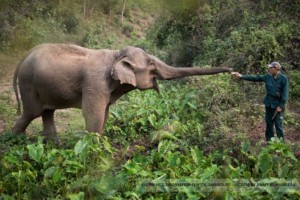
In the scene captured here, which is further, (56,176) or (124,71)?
(124,71)

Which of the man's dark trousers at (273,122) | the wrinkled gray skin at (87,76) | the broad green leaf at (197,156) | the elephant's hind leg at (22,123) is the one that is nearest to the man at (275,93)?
the man's dark trousers at (273,122)

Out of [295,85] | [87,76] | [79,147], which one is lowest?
[79,147]

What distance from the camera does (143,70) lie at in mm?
7457

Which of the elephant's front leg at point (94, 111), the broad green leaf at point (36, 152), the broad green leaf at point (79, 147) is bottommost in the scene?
the broad green leaf at point (36, 152)

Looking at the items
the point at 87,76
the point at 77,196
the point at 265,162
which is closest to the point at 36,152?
the point at 77,196

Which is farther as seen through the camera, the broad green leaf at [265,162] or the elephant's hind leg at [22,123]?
the elephant's hind leg at [22,123]

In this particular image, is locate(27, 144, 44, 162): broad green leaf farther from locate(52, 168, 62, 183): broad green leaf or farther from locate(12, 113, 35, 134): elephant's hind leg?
locate(12, 113, 35, 134): elephant's hind leg

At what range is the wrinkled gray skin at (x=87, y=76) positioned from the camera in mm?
7250

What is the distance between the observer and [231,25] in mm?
13211

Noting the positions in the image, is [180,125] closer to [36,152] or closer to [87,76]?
[87,76]

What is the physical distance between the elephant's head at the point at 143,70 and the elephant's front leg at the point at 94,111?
1.56ft

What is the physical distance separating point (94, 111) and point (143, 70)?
3.24ft

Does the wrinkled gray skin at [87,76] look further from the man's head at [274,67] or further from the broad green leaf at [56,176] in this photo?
the broad green leaf at [56,176]

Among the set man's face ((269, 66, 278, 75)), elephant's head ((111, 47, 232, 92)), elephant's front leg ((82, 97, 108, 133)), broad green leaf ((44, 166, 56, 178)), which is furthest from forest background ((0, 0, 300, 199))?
man's face ((269, 66, 278, 75))
